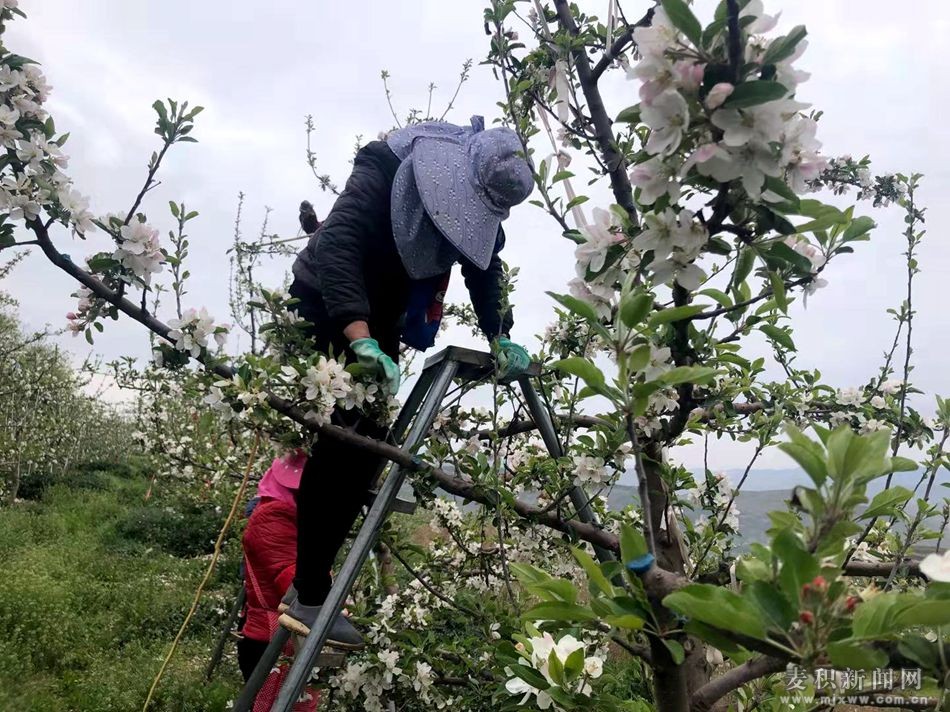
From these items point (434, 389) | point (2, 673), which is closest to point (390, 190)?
point (434, 389)

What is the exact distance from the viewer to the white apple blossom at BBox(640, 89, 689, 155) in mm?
704

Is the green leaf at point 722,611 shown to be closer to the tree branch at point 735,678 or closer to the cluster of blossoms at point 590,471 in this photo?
the tree branch at point 735,678

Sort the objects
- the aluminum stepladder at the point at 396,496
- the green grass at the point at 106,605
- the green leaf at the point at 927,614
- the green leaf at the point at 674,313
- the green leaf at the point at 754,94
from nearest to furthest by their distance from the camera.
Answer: the green leaf at the point at 927,614
the green leaf at the point at 754,94
the green leaf at the point at 674,313
the aluminum stepladder at the point at 396,496
the green grass at the point at 106,605

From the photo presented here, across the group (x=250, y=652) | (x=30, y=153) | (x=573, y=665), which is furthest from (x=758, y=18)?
(x=250, y=652)

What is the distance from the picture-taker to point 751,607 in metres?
0.55

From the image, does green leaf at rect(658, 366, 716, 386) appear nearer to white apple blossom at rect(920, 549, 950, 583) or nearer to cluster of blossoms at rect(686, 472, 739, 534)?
white apple blossom at rect(920, 549, 950, 583)

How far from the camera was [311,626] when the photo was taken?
186 cm

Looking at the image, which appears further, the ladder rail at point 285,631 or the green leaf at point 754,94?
the ladder rail at point 285,631

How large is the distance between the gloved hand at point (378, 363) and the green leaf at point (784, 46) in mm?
1149

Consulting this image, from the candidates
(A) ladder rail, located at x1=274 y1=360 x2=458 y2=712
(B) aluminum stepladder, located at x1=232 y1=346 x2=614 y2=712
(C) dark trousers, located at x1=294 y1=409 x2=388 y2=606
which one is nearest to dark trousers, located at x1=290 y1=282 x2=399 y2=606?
(C) dark trousers, located at x1=294 y1=409 x2=388 y2=606

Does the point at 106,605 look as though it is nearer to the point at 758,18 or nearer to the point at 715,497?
the point at 715,497

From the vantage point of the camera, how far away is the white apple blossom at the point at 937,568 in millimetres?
552

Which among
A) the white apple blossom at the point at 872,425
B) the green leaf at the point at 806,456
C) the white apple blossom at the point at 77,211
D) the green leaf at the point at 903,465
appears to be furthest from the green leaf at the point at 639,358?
the white apple blossom at the point at 872,425

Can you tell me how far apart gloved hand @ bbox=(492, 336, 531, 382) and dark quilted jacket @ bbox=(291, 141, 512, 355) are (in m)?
0.06
